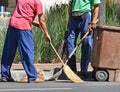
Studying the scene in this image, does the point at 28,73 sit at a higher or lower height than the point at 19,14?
lower

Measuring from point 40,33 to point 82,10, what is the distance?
2.86 m

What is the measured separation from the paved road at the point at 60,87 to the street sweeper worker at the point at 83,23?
0.78m

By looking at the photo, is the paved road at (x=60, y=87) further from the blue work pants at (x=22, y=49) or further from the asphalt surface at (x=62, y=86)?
the blue work pants at (x=22, y=49)

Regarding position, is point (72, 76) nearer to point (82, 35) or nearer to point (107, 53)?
point (107, 53)

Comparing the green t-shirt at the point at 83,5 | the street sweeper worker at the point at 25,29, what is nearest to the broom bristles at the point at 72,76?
the street sweeper worker at the point at 25,29

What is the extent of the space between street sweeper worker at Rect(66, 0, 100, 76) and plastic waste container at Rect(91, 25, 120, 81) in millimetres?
345

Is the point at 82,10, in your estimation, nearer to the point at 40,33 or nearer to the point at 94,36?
the point at 94,36

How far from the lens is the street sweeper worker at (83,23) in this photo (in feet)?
39.9

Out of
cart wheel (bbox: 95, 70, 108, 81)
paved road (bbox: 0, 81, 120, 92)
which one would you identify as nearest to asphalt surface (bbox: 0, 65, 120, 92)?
paved road (bbox: 0, 81, 120, 92)

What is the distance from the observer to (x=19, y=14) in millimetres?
11422

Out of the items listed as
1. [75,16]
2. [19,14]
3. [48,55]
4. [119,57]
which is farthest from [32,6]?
[48,55]

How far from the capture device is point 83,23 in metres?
12.2

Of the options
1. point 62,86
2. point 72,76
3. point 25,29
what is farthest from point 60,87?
point 25,29

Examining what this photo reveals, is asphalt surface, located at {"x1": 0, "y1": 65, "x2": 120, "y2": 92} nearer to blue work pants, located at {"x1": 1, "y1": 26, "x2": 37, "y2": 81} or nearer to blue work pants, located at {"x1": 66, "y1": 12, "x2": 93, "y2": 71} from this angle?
blue work pants, located at {"x1": 1, "y1": 26, "x2": 37, "y2": 81}
